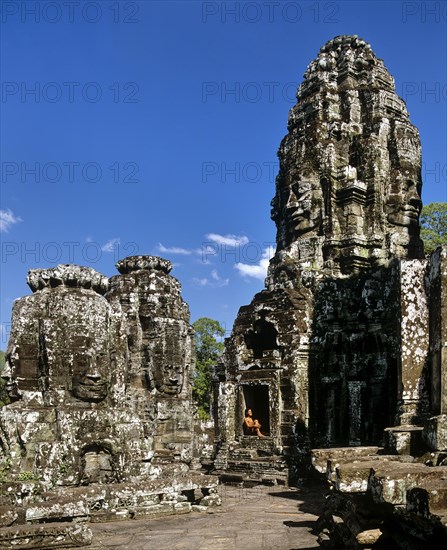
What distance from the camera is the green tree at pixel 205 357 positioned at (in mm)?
37344

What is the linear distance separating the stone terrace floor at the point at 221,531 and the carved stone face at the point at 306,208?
1075 centimetres

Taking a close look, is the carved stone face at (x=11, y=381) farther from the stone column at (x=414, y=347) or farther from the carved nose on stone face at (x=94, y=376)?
the stone column at (x=414, y=347)

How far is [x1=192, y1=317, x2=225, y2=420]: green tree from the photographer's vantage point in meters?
37.3

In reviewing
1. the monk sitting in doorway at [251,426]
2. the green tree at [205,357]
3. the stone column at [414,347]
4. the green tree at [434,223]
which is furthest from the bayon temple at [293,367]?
the green tree at [205,357]

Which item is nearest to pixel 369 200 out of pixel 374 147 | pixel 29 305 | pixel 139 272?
pixel 374 147

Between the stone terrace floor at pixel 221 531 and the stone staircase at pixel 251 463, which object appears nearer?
the stone terrace floor at pixel 221 531

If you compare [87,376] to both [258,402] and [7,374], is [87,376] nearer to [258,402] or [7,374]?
[7,374]

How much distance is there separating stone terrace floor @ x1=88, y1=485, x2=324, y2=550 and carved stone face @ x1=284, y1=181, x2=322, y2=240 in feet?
35.3

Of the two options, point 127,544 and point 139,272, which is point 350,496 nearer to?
point 127,544

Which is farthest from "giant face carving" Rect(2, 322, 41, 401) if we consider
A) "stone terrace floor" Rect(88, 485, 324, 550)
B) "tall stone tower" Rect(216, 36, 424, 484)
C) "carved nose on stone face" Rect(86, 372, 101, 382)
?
"tall stone tower" Rect(216, 36, 424, 484)

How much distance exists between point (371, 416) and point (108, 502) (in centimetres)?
964

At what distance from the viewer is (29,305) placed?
8320mm

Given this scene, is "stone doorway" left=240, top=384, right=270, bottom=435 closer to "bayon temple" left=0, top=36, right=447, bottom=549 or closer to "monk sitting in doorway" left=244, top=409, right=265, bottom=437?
"bayon temple" left=0, top=36, right=447, bottom=549

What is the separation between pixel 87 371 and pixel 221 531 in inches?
103
